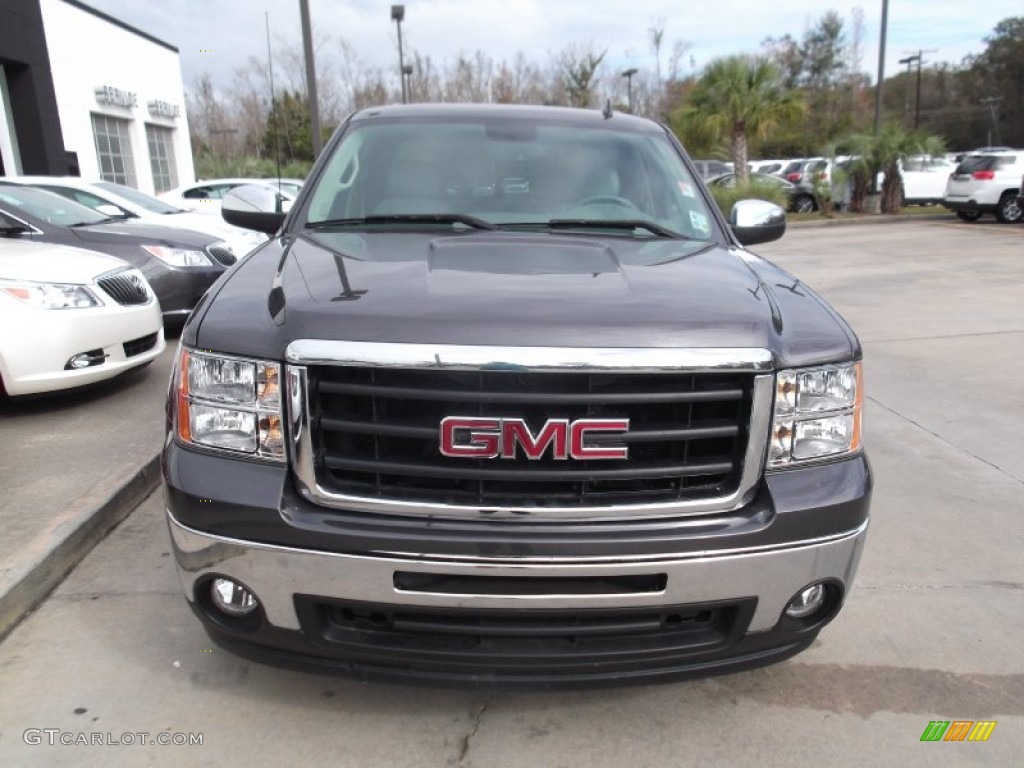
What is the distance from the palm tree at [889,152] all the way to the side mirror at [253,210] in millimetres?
20936

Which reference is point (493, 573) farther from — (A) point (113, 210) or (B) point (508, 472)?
(A) point (113, 210)

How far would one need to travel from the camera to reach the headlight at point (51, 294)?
4.82m

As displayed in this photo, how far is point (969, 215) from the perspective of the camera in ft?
67.1

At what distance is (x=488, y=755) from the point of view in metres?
2.26

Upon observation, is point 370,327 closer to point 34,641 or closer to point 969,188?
point 34,641

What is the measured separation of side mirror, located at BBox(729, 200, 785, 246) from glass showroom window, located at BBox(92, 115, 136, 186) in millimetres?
20336

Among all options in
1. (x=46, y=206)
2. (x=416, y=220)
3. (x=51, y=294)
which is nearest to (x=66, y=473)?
(x=51, y=294)

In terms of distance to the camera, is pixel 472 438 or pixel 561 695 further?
pixel 561 695

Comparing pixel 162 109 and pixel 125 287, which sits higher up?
pixel 162 109

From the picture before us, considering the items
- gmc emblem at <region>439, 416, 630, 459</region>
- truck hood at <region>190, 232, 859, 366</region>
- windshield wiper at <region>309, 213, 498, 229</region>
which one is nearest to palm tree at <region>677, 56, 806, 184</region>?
windshield wiper at <region>309, 213, 498, 229</region>

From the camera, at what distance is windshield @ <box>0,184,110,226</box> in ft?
22.6

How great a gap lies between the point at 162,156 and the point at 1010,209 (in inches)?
920

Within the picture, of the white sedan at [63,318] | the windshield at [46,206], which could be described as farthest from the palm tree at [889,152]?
the white sedan at [63,318]

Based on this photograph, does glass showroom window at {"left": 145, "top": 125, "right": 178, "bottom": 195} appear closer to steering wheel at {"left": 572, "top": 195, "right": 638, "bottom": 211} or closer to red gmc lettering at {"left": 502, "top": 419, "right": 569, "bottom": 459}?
steering wheel at {"left": 572, "top": 195, "right": 638, "bottom": 211}
